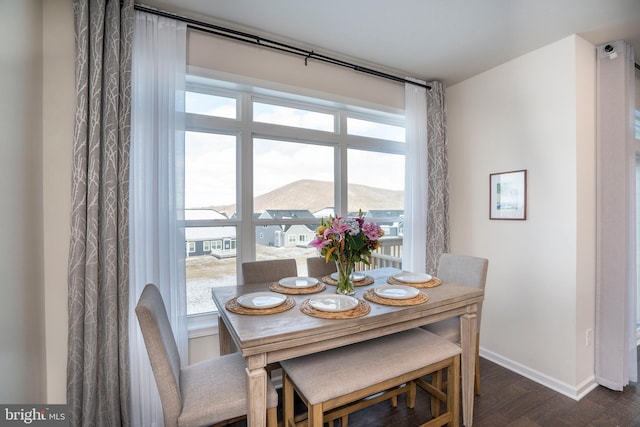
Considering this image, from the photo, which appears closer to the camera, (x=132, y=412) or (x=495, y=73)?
(x=132, y=412)

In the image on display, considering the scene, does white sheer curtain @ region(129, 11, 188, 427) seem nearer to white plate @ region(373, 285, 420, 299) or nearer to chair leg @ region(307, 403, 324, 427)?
chair leg @ region(307, 403, 324, 427)

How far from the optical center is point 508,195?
8.64ft

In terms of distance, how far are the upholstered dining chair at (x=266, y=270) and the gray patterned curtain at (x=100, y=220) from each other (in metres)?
0.73

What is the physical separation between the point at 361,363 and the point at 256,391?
542mm

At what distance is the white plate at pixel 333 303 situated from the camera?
1.47 metres

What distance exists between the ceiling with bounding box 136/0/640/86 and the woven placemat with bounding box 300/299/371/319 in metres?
1.87

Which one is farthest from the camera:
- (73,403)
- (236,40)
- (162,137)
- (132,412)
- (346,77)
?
(346,77)

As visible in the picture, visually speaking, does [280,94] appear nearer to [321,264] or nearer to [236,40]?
[236,40]

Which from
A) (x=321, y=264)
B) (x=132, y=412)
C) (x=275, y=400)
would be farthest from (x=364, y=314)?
(x=132, y=412)

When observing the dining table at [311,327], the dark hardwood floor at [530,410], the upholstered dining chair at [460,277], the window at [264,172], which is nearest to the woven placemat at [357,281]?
the dining table at [311,327]

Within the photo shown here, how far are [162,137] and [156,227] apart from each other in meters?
0.59

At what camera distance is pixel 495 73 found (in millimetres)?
2740

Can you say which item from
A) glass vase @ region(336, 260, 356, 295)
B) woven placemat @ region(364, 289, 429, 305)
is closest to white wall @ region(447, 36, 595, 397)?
woven placemat @ region(364, 289, 429, 305)

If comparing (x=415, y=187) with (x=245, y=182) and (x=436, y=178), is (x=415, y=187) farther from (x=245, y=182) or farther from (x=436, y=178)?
(x=245, y=182)
